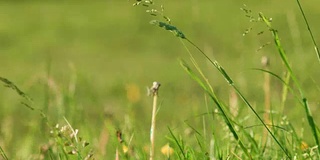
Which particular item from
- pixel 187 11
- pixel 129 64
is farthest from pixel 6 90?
pixel 187 11

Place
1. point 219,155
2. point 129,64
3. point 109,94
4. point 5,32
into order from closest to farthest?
1. point 219,155
2. point 109,94
3. point 129,64
4. point 5,32

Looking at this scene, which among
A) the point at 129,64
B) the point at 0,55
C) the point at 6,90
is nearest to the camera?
the point at 6,90

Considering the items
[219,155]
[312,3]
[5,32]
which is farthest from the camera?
[312,3]

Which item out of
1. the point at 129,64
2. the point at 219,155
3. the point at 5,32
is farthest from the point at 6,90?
the point at 219,155

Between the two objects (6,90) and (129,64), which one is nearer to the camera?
(6,90)

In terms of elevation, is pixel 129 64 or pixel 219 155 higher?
pixel 129 64

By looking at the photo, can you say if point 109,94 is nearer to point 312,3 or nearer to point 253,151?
point 312,3

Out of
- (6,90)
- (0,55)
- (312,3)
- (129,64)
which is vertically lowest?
(6,90)

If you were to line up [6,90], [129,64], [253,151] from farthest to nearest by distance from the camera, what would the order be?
[129,64], [6,90], [253,151]

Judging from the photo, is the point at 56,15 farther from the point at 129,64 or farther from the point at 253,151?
the point at 253,151
